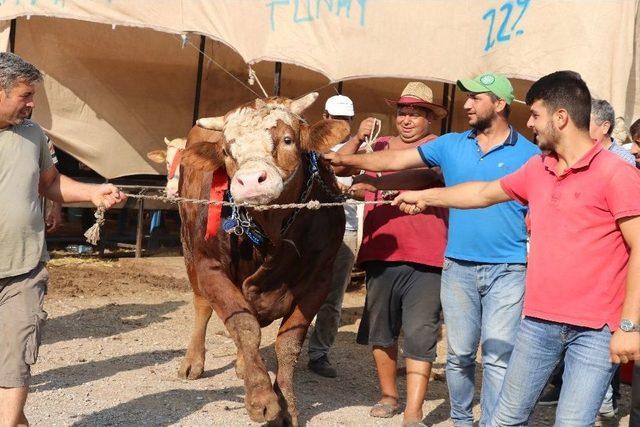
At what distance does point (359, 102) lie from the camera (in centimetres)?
1227

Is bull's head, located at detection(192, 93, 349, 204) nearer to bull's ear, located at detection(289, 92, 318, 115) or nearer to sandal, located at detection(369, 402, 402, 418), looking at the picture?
bull's ear, located at detection(289, 92, 318, 115)

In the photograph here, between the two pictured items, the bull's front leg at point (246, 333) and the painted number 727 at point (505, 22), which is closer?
the bull's front leg at point (246, 333)

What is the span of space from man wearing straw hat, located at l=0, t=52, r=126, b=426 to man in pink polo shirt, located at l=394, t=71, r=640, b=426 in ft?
6.81

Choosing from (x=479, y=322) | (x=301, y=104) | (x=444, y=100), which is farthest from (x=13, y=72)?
(x=444, y=100)

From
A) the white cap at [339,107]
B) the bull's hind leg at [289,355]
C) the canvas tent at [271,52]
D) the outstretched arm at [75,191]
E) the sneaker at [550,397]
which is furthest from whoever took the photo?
the canvas tent at [271,52]

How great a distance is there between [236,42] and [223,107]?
2.47 metres

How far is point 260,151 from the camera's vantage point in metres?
4.82

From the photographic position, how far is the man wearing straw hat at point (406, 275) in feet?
17.4

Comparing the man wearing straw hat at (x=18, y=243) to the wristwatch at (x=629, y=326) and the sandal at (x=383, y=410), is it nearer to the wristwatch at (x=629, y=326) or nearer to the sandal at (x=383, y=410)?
Result: the sandal at (x=383, y=410)

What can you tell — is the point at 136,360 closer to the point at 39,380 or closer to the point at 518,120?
the point at 39,380

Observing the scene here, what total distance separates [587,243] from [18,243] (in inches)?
96.8

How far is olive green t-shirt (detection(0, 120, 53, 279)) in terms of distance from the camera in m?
4.09

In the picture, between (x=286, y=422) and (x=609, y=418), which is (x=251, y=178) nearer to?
(x=286, y=422)

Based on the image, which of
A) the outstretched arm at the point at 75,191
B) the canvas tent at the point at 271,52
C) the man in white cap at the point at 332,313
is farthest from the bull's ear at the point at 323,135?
the canvas tent at the point at 271,52
